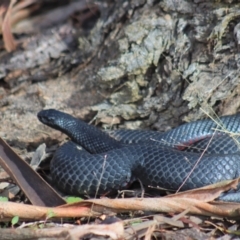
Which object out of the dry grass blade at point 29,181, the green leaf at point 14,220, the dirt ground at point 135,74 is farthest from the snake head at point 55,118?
the green leaf at point 14,220

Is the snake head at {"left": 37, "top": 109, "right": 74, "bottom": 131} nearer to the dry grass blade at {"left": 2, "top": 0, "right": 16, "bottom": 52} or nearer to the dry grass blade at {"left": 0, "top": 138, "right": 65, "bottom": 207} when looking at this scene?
the dry grass blade at {"left": 0, "top": 138, "right": 65, "bottom": 207}

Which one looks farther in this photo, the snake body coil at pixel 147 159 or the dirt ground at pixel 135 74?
the dirt ground at pixel 135 74

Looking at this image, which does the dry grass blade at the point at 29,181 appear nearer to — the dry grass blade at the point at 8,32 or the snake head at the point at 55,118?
the snake head at the point at 55,118

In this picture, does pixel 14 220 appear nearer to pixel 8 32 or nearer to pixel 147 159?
pixel 147 159

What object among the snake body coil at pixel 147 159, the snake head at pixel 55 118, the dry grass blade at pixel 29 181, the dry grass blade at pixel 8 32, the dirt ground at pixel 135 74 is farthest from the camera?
the dry grass blade at pixel 8 32

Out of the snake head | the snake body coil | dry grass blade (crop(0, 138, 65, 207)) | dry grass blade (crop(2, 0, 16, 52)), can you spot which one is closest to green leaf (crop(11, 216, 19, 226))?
dry grass blade (crop(0, 138, 65, 207))

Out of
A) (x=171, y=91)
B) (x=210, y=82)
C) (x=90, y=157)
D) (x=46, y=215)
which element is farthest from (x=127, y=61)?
(x=46, y=215)

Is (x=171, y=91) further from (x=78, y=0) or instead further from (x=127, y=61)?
(x=78, y=0)

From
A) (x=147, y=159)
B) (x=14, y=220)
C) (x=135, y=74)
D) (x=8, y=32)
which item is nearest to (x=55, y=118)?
(x=135, y=74)
